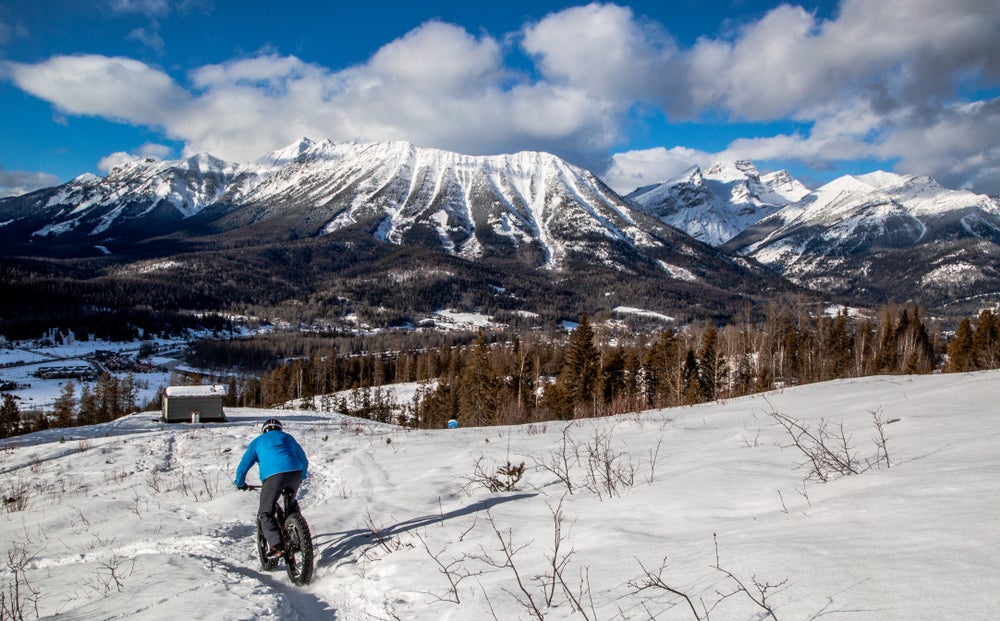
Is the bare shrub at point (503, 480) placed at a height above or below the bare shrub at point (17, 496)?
above

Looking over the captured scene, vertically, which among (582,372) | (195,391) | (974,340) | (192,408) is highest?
(974,340)

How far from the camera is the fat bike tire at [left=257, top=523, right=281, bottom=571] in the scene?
5469 millimetres

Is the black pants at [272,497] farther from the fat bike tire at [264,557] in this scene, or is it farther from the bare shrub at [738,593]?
the bare shrub at [738,593]

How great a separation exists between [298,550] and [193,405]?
29720 millimetres

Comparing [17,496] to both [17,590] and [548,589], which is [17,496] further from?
[548,589]

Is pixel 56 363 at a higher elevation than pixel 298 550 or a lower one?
higher

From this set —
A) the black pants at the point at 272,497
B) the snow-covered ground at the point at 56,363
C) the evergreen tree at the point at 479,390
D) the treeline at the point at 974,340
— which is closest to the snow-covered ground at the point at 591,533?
the black pants at the point at 272,497

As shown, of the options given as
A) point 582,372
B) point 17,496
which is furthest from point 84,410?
point 17,496

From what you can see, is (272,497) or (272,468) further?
(272,468)

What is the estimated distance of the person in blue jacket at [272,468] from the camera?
18.6 ft

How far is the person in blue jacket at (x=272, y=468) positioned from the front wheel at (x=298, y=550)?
222 mm

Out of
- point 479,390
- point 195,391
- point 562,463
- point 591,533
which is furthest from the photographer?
point 479,390

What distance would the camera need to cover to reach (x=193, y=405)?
30375 mm

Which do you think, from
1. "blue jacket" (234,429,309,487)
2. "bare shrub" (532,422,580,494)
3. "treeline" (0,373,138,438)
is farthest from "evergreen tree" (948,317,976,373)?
"treeline" (0,373,138,438)
